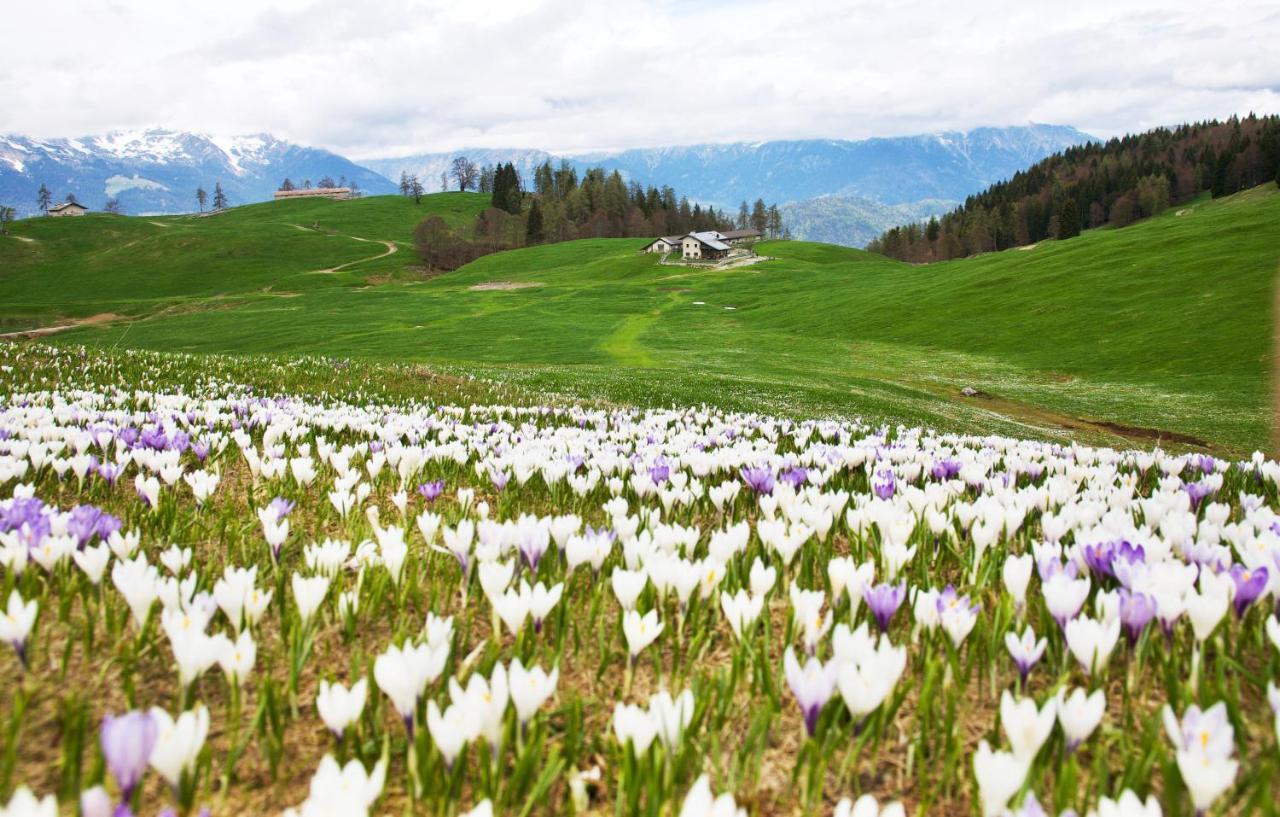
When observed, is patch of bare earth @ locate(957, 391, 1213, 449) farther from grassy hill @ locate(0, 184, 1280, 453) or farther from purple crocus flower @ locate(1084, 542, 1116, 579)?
purple crocus flower @ locate(1084, 542, 1116, 579)

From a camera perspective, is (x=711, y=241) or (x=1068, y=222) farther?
(x=711, y=241)

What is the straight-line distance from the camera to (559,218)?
156375 mm

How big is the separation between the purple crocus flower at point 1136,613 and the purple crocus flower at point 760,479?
2598 millimetres

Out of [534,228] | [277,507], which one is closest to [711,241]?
[534,228]

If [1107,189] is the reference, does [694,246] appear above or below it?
below

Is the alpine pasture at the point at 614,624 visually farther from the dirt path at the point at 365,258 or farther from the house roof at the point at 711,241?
the dirt path at the point at 365,258

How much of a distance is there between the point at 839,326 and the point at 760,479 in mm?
60937

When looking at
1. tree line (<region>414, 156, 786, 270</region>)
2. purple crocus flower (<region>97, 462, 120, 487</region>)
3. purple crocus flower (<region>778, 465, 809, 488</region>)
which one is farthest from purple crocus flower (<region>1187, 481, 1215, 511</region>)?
tree line (<region>414, 156, 786, 270</region>)

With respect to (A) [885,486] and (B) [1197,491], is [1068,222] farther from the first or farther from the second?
(A) [885,486]

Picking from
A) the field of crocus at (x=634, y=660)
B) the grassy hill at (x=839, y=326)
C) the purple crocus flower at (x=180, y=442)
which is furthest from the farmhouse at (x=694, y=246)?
the field of crocus at (x=634, y=660)

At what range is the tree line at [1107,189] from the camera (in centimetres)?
12788

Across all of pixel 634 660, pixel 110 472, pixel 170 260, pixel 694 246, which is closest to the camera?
pixel 634 660

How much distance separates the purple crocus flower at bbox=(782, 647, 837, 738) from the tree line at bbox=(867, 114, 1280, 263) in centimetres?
14278

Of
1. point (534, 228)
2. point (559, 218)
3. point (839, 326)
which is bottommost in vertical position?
point (839, 326)
